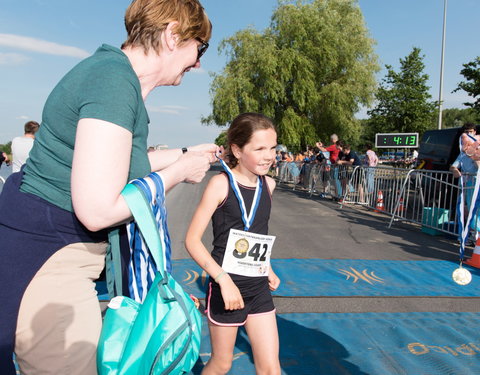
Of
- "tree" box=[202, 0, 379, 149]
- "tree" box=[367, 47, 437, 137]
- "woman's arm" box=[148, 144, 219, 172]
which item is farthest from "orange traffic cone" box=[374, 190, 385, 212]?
"tree" box=[367, 47, 437, 137]

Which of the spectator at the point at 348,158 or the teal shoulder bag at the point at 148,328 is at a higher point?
the spectator at the point at 348,158

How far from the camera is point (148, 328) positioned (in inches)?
47.3

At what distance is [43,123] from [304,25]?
82.7 feet

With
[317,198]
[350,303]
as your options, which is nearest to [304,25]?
[317,198]

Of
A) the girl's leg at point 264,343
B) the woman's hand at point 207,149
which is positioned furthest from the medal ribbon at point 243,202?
the girl's leg at point 264,343

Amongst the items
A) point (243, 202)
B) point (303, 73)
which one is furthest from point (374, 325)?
point (303, 73)

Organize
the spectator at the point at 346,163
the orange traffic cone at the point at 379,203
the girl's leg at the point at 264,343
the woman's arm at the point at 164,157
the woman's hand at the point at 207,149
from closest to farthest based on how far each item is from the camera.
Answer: the woman's arm at the point at 164,157 → the woman's hand at the point at 207,149 → the girl's leg at the point at 264,343 → the orange traffic cone at the point at 379,203 → the spectator at the point at 346,163

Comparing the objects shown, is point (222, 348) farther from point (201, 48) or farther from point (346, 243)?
point (346, 243)

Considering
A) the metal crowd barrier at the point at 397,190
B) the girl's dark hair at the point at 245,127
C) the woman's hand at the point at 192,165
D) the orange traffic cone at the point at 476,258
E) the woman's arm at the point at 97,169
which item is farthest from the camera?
the metal crowd barrier at the point at 397,190

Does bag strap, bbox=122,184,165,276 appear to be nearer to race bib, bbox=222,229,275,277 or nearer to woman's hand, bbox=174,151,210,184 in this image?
woman's hand, bbox=174,151,210,184

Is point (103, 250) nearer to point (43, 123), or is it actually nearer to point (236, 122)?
point (43, 123)

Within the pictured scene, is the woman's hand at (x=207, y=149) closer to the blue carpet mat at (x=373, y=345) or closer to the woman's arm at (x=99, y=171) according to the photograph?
the woman's arm at (x=99, y=171)

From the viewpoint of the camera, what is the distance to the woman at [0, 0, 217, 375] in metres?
1.11

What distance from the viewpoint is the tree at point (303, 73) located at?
2398 centimetres
